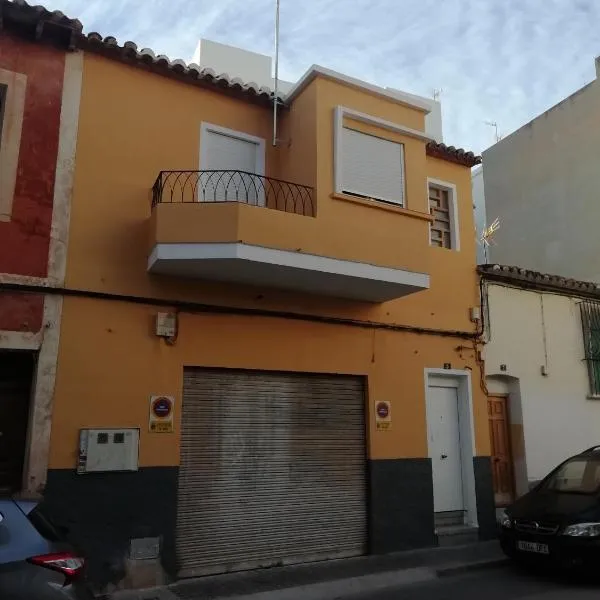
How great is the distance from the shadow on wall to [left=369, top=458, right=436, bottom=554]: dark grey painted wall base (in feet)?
7.80

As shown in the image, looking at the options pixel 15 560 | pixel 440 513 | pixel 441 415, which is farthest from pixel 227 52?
pixel 15 560

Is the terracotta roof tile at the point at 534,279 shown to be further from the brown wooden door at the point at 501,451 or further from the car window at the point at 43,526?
the car window at the point at 43,526

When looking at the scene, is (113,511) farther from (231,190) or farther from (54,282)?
(231,190)

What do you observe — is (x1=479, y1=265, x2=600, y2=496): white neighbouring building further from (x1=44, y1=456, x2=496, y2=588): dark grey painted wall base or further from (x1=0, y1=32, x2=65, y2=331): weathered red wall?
(x1=0, y1=32, x2=65, y2=331): weathered red wall

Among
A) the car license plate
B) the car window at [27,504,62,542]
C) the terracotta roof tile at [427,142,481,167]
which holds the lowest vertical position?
the car license plate

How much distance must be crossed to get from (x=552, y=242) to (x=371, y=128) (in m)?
8.92

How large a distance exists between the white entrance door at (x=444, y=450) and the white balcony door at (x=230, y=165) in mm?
4285

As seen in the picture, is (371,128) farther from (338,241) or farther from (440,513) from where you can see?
(440,513)

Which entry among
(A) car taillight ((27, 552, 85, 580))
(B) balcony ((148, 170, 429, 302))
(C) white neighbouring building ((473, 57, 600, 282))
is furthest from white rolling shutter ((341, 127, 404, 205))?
(C) white neighbouring building ((473, 57, 600, 282))

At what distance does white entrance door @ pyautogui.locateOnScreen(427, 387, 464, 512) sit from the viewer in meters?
9.48

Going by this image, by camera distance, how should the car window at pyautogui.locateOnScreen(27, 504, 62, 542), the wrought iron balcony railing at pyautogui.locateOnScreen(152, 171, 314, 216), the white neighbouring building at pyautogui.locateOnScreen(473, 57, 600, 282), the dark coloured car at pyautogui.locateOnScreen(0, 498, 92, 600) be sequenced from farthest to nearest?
1. the white neighbouring building at pyautogui.locateOnScreen(473, 57, 600, 282)
2. the wrought iron balcony railing at pyautogui.locateOnScreen(152, 171, 314, 216)
3. the car window at pyautogui.locateOnScreen(27, 504, 62, 542)
4. the dark coloured car at pyautogui.locateOnScreen(0, 498, 92, 600)

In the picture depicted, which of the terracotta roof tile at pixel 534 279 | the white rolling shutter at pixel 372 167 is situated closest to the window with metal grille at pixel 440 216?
the terracotta roof tile at pixel 534 279

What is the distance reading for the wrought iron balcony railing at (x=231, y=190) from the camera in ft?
26.2

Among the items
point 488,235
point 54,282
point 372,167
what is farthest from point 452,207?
point 488,235
